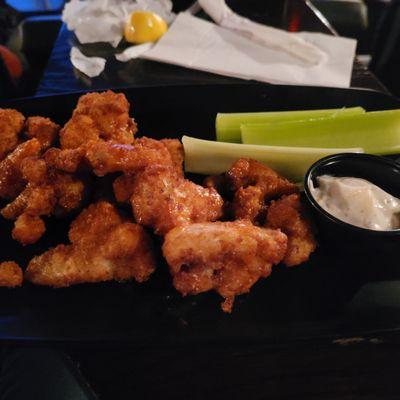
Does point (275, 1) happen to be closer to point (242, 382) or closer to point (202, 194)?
point (202, 194)

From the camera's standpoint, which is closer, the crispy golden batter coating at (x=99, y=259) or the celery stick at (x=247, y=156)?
the crispy golden batter coating at (x=99, y=259)

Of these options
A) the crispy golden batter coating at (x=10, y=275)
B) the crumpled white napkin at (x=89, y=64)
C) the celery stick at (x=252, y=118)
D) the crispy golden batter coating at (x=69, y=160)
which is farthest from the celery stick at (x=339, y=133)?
the crumpled white napkin at (x=89, y=64)

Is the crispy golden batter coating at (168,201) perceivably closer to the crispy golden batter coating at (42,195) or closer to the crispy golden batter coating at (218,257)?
the crispy golden batter coating at (218,257)

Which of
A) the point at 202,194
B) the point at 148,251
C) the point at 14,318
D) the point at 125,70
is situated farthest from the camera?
the point at 125,70

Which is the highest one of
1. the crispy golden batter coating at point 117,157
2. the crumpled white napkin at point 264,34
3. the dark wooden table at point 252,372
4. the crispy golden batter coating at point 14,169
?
the crispy golden batter coating at point 117,157

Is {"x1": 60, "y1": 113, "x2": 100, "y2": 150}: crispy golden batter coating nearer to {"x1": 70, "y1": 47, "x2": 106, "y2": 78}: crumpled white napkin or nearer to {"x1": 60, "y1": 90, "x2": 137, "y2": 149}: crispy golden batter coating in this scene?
{"x1": 60, "y1": 90, "x2": 137, "y2": 149}: crispy golden batter coating

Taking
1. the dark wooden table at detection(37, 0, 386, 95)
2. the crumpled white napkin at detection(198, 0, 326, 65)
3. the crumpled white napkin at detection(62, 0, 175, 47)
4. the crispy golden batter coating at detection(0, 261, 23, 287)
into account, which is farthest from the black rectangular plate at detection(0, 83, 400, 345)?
the crumpled white napkin at detection(62, 0, 175, 47)

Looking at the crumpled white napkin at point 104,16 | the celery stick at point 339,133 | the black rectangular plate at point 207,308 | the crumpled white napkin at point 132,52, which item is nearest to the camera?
the black rectangular plate at point 207,308

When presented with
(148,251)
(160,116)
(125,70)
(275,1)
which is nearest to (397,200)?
(148,251)

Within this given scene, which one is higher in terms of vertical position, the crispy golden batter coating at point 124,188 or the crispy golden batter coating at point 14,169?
the crispy golden batter coating at point 124,188
